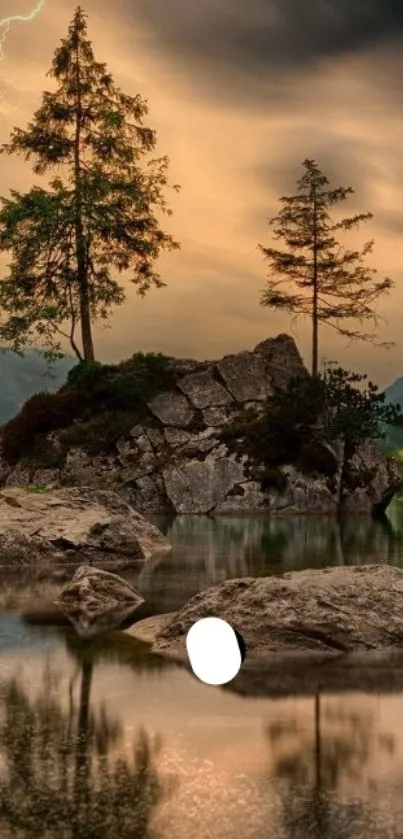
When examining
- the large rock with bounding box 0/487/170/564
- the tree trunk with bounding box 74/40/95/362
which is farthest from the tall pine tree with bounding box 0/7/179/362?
the large rock with bounding box 0/487/170/564

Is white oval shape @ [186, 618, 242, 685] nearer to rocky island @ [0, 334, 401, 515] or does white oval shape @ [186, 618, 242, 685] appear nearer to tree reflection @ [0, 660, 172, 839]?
tree reflection @ [0, 660, 172, 839]

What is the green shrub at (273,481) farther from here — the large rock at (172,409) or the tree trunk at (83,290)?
the tree trunk at (83,290)

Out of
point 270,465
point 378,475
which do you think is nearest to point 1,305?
point 270,465

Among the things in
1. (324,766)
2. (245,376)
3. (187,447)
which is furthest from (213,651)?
(245,376)

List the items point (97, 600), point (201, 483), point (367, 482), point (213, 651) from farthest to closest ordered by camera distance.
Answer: point (367, 482) < point (201, 483) < point (97, 600) < point (213, 651)

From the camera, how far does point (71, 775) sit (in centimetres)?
562

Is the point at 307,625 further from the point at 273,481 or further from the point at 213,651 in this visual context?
the point at 273,481

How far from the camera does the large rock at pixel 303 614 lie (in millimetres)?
9656

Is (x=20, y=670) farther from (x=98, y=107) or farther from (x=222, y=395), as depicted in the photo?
(x=98, y=107)

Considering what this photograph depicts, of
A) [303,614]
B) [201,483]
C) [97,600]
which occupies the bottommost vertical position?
[303,614]

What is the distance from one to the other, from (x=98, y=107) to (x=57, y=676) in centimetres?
4535

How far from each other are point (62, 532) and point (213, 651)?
9.08 metres

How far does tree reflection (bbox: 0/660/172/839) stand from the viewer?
4.86 m

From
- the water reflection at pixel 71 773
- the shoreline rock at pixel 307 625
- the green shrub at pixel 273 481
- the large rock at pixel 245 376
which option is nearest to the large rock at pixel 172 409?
the large rock at pixel 245 376
